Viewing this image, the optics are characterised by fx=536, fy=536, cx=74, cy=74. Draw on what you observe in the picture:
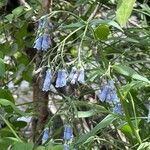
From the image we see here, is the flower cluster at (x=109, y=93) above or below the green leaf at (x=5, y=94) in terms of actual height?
above

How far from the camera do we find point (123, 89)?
161 cm

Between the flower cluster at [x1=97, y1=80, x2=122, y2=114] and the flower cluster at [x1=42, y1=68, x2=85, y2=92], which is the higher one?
the flower cluster at [x1=42, y1=68, x2=85, y2=92]

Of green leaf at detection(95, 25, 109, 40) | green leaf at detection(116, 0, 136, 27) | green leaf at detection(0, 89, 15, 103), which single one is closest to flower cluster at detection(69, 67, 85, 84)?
green leaf at detection(95, 25, 109, 40)

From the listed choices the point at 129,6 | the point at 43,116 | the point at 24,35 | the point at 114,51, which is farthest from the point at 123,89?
the point at 24,35

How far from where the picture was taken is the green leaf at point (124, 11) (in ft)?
4.40

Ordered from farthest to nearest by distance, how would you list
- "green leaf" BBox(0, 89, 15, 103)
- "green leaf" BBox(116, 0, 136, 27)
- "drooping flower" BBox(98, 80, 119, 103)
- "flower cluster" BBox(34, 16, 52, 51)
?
"green leaf" BBox(0, 89, 15, 103) → "flower cluster" BBox(34, 16, 52, 51) → "drooping flower" BBox(98, 80, 119, 103) → "green leaf" BBox(116, 0, 136, 27)

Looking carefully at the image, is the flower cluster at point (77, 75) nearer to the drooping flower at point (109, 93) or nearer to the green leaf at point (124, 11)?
the drooping flower at point (109, 93)

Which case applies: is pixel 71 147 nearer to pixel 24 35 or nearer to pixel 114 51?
pixel 114 51

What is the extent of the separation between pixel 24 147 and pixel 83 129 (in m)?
0.86

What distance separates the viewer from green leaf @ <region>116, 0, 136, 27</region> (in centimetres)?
134

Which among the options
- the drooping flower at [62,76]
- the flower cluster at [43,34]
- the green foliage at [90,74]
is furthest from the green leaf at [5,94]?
the drooping flower at [62,76]

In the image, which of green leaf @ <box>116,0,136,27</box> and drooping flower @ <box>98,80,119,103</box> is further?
drooping flower @ <box>98,80,119,103</box>

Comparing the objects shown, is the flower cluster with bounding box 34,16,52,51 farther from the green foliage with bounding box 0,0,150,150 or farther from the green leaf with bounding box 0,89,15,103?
the green leaf with bounding box 0,89,15,103

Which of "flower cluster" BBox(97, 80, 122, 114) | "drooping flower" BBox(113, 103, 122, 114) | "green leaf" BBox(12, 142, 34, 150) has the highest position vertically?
"flower cluster" BBox(97, 80, 122, 114)
